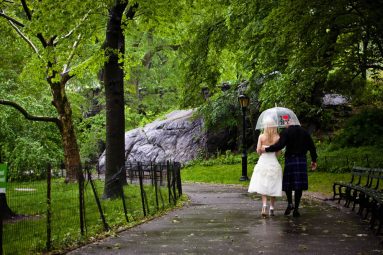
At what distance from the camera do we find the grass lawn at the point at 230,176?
19.7 m

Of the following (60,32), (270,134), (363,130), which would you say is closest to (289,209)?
(270,134)

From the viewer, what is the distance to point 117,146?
16.2m

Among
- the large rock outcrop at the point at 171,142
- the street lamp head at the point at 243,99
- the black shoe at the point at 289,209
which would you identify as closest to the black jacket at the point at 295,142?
the black shoe at the point at 289,209

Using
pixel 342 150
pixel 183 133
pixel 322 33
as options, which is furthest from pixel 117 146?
pixel 183 133

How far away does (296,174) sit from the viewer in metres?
10.6

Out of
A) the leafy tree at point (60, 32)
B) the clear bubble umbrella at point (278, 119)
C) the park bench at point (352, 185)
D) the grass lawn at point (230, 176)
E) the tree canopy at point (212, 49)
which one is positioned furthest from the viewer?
the grass lawn at point (230, 176)

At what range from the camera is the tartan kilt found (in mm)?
10555

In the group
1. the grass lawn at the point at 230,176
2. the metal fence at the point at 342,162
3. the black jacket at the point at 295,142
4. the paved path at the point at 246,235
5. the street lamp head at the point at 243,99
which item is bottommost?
the paved path at the point at 246,235

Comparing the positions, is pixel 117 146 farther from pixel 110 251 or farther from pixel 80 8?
pixel 110 251

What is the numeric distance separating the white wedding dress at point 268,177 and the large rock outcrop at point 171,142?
23254 millimetres

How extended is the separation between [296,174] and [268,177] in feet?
1.87

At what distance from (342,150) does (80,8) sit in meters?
15.2

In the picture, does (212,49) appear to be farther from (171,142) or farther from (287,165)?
(171,142)

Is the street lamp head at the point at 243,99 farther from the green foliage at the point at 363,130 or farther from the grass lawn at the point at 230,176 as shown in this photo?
the green foliage at the point at 363,130
